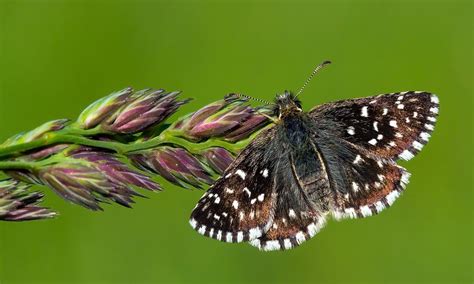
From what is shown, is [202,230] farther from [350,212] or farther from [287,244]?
[350,212]

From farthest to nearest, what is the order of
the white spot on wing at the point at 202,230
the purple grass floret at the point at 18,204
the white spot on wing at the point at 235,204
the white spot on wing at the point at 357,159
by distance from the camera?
the white spot on wing at the point at 357,159
the white spot on wing at the point at 235,204
the white spot on wing at the point at 202,230
the purple grass floret at the point at 18,204

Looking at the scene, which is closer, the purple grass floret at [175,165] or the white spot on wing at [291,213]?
the purple grass floret at [175,165]

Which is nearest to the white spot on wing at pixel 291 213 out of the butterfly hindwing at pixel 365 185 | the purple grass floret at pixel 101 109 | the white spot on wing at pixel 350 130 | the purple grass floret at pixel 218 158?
the butterfly hindwing at pixel 365 185

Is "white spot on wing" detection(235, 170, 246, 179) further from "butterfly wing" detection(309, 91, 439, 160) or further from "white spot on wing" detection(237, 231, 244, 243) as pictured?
"butterfly wing" detection(309, 91, 439, 160)

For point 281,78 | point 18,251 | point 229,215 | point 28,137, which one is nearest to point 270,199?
point 229,215

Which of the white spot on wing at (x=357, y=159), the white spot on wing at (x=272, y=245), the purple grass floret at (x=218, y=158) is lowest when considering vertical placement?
the white spot on wing at (x=272, y=245)

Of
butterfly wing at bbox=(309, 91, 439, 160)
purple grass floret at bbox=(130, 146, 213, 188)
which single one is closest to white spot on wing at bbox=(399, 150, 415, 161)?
butterfly wing at bbox=(309, 91, 439, 160)

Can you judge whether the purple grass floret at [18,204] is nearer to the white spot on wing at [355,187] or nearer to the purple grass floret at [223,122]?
the purple grass floret at [223,122]

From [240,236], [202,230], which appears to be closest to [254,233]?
[240,236]
